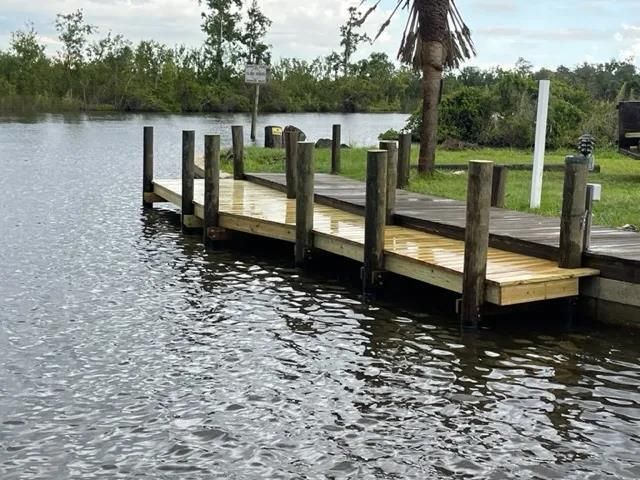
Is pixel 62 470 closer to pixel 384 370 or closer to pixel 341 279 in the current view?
pixel 384 370

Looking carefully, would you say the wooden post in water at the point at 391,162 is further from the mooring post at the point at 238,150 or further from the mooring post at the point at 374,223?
the mooring post at the point at 238,150

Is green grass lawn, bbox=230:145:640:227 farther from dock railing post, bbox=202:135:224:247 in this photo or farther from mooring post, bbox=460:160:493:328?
dock railing post, bbox=202:135:224:247

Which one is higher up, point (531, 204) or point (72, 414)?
point (531, 204)

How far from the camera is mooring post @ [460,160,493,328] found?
919 centimetres

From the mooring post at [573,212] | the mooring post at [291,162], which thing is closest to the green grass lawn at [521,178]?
the mooring post at [291,162]

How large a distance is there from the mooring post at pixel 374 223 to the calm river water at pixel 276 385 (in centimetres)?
41

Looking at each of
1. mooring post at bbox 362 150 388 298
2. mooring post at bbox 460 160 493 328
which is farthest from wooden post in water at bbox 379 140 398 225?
mooring post at bbox 460 160 493 328

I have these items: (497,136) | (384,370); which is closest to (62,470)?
(384,370)

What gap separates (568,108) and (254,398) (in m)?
24.7

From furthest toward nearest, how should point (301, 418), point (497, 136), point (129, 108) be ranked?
point (129, 108), point (497, 136), point (301, 418)

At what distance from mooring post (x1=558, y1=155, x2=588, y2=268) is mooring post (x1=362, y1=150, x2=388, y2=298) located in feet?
7.42

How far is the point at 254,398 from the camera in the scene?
7605 mm

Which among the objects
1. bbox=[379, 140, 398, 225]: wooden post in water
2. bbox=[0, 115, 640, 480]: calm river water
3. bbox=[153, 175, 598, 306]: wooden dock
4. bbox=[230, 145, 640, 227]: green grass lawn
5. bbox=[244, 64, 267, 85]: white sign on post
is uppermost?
bbox=[244, 64, 267, 85]: white sign on post

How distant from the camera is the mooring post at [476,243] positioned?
9.19 meters
